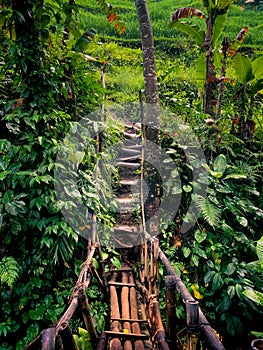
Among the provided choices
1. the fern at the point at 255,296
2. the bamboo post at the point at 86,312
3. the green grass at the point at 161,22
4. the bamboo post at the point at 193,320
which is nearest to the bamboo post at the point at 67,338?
the bamboo post at the point at 86,312

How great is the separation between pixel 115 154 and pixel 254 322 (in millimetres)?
3333

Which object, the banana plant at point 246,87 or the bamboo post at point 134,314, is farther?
the banana plant at point 246,87

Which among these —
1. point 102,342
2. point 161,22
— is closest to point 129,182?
point 102,342

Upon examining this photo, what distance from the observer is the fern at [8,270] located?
2.12 metres

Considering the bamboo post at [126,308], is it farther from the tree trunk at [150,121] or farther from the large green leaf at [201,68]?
the large green leaf at [201,68]

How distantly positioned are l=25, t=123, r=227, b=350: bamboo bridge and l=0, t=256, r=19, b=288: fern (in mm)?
494

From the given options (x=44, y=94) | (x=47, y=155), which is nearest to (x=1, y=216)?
(x=47, y=155)

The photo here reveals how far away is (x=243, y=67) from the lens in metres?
3.79

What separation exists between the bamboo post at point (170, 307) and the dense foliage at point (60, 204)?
804 mm

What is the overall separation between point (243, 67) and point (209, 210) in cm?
199

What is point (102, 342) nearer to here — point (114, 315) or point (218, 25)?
point (114, 315)

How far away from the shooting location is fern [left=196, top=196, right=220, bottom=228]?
2.94 meters

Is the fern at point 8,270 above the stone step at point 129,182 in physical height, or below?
below

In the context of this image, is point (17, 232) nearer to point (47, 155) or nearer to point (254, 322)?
point (47, 155)
